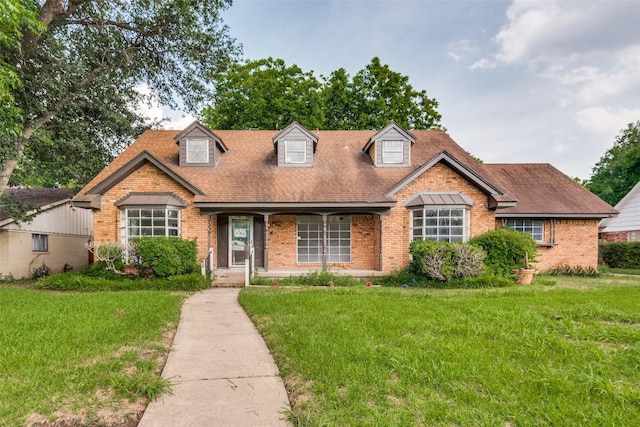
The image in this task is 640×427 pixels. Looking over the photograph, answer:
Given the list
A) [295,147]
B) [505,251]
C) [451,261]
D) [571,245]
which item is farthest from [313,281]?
[571,245]

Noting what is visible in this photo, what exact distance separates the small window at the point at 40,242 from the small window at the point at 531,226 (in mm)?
21810

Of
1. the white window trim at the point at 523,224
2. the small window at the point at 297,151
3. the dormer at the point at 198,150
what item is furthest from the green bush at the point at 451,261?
the dormer at the point at 198,150

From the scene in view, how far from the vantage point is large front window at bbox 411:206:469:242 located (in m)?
12.3

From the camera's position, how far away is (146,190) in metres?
12.1

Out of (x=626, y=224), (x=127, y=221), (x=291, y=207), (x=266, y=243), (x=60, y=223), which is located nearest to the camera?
(x=127, y=221)

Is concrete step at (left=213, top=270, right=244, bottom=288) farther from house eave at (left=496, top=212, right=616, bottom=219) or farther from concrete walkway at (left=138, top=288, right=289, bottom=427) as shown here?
house eave at (left=496, top=212, right=616, bottom=219)

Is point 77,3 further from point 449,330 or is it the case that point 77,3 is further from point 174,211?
point 449,330

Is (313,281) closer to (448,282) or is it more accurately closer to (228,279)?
(228,279)

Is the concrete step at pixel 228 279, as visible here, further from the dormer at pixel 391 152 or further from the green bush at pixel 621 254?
the green bush at pixel 621 254

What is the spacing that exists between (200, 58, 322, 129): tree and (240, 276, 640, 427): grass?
1784 centimetres

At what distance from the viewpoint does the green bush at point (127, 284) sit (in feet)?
32.8

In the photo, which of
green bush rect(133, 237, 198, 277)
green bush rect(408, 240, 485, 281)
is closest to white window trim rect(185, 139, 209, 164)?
green bush rect(133, 237, 198, 277)

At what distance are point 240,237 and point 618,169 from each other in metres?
38.4

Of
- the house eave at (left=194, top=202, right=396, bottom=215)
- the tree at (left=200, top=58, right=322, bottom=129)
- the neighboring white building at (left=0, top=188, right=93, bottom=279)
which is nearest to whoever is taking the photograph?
the house eave at (left=194, top=202, right=396, bottom=215)
